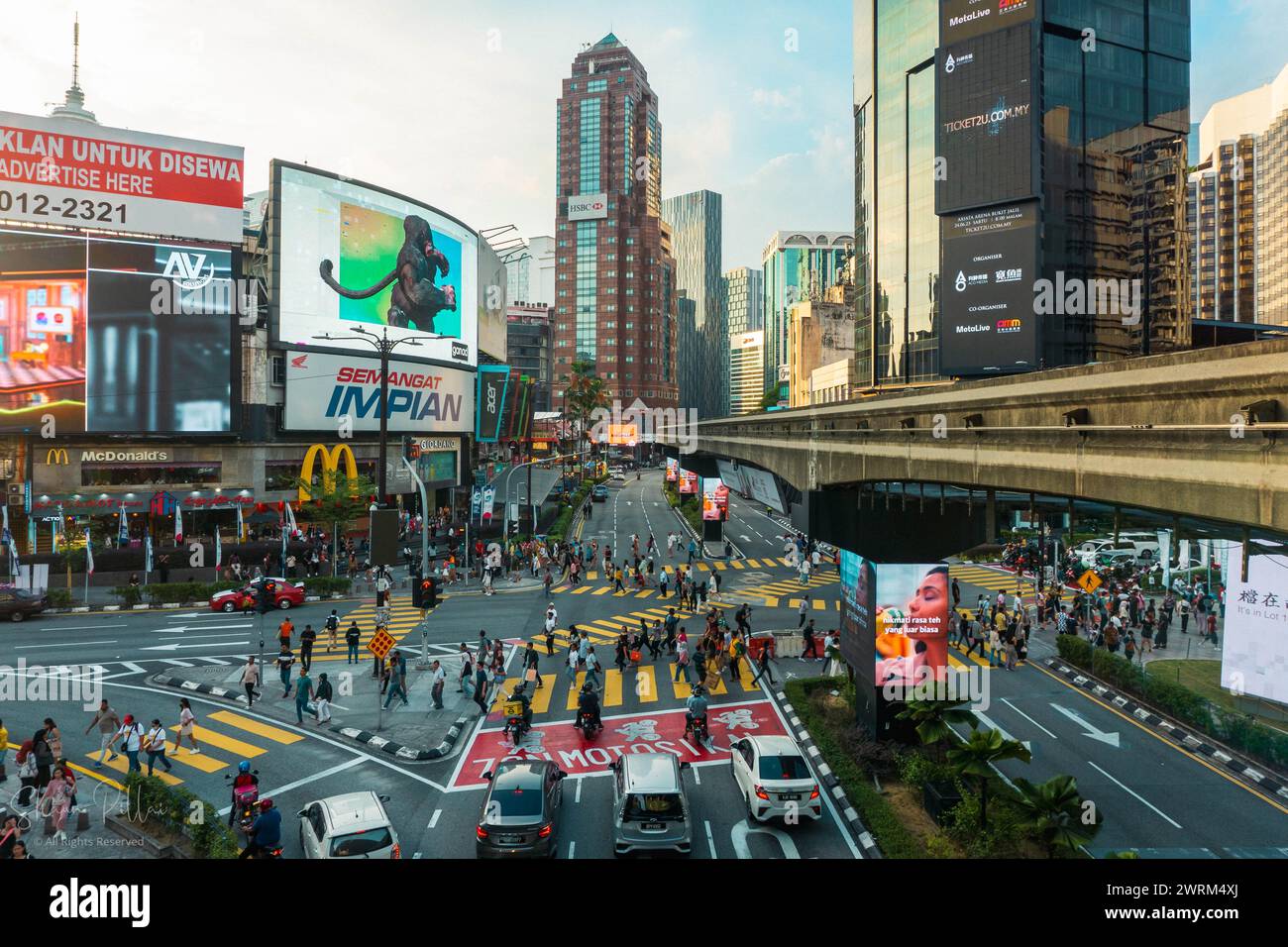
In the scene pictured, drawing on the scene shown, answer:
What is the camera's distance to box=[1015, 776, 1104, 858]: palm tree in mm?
12578

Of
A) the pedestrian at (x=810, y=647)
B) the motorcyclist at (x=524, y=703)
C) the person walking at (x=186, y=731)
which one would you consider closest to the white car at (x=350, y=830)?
the motorcyclist at (x=524, y=703)

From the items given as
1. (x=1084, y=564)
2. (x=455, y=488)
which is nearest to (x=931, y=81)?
(x=1084, y=564)

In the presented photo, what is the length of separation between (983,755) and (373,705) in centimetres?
1756

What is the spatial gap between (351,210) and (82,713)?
1894 inches

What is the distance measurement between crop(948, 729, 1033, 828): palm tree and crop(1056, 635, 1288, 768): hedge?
10262mm

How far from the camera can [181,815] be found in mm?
14234

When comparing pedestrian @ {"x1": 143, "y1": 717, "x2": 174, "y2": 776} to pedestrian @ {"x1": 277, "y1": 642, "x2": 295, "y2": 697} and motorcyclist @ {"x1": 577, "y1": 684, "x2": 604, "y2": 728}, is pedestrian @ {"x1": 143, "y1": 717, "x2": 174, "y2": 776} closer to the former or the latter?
pedestrian @ {"x1": 277, "y1": 642, "x2": 295, "y2": 697}

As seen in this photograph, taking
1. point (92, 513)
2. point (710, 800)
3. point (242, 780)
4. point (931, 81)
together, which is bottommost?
point (710, 800)

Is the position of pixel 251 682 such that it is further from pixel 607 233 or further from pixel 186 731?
pixel 607 233

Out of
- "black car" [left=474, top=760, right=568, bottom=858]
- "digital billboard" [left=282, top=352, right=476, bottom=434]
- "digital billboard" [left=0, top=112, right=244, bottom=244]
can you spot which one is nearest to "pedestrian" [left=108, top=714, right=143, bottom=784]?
"black car" [left=474, top=760, right=568, bottom=858]

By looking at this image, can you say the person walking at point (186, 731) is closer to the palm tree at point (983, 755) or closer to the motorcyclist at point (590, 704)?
the motorcyclist at point (590, 704)

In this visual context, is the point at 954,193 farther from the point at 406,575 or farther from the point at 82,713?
the point at 82,713

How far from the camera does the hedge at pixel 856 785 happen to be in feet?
47.9

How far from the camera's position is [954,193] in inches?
2400
